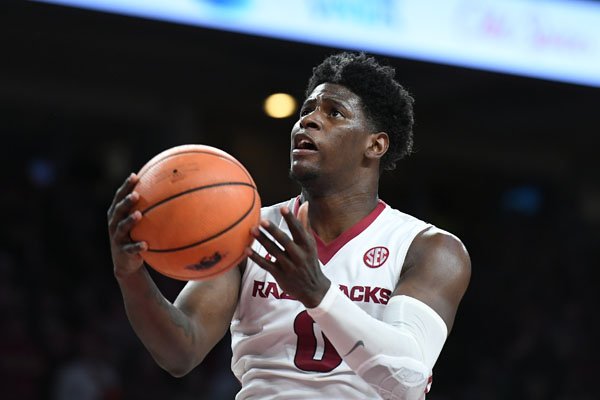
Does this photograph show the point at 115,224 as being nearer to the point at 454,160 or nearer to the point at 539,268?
the point at 539,268

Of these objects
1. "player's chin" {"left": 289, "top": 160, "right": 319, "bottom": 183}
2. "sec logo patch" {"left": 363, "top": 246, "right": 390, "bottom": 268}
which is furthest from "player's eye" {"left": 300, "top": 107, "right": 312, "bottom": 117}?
"sec logo patch" {"left": 363, "top": 246, "right": 390, "bottom": 268}

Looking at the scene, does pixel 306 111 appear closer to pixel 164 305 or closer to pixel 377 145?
pixel 377 145

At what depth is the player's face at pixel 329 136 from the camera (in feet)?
11.9

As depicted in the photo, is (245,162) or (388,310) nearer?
(388,310)

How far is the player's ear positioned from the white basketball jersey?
0.98 feet

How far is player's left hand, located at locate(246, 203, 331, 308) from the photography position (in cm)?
285

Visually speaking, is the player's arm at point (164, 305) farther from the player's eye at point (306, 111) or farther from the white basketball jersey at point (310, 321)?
the player's eye at point (306, 111)

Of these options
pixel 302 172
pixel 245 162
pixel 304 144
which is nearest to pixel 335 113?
pixel 304 144

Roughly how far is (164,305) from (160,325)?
0.23 ft

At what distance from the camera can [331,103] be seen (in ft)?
12.4

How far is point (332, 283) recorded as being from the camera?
10.0 feet

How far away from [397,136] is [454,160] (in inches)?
392

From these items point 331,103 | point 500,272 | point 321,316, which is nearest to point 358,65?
point 331,103

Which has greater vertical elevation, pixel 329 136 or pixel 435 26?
pixel 435 26
